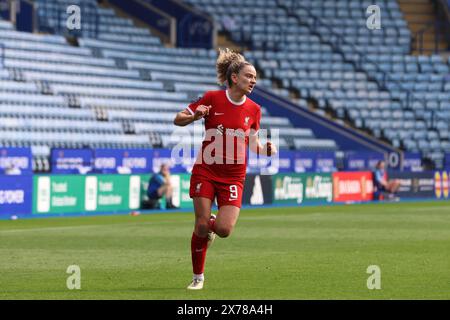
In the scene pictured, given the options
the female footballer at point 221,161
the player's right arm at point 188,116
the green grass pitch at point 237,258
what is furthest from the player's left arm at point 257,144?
the green grass pitch at point 237,258

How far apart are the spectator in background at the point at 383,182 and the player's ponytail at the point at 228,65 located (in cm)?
2656

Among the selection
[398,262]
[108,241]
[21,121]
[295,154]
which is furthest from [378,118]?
[398,262]

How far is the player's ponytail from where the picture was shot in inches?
459

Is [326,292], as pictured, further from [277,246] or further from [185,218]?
[185,218]

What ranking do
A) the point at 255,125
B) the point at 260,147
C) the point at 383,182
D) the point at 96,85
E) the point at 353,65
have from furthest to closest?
1. the point at 353,65
2. the point at 383,182
3. the point at 96,85
4. the point at 260,147
5. the point at 255,125

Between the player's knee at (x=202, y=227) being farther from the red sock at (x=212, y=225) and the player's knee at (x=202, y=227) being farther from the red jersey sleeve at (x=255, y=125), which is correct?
the red jersey sleeve at (x=255, y=125)

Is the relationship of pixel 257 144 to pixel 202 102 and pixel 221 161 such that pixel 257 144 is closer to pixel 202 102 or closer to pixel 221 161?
pixel 221 161

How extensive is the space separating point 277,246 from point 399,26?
3526cm

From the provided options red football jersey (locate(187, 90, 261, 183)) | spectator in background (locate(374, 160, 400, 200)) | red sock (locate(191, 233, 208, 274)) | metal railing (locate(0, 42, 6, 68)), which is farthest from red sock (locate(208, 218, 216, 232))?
spectator in background (locate(374, 160, 400, 200))

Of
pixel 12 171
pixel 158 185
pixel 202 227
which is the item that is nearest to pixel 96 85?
pixel 158 185

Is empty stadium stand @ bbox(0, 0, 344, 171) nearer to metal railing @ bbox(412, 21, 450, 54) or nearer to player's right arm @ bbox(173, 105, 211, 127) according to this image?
metal railing @ bbox(412, 21, 450, 54)

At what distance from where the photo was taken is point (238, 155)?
11680mm

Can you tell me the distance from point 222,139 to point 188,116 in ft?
1.88

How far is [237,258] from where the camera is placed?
1545cm
